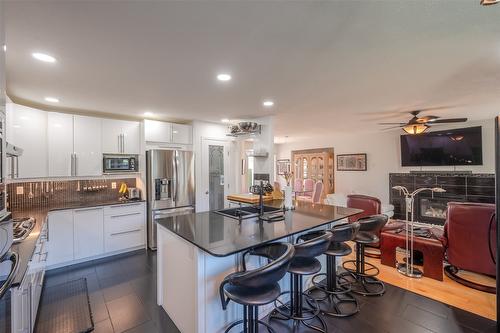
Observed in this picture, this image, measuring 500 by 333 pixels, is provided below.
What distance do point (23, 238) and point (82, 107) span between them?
2.20 m

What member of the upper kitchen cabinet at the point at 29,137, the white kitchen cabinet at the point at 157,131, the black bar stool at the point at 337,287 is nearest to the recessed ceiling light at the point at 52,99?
the upper kitchen cabinet at the point at 29,137

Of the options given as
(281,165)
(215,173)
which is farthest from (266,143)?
(281,165)

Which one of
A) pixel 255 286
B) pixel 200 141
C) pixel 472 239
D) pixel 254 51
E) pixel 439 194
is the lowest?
pixel 472 239

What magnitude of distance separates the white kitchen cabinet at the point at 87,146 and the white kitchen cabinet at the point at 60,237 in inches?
26.5

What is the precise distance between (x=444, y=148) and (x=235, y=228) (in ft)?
18.1

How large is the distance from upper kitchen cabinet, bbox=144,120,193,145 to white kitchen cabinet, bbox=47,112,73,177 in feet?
3.64

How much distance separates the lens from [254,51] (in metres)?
1.81

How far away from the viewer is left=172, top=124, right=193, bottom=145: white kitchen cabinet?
174 inches

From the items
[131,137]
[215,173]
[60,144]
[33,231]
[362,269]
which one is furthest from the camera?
[215,173]

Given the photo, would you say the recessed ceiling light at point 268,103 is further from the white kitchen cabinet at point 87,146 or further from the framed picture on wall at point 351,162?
the framed picture on wall at point 351,162

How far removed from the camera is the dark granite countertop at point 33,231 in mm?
1491

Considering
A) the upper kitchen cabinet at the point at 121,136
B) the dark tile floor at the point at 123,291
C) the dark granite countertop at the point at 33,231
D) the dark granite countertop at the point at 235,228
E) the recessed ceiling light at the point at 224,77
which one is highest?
the recessed ceiling light at the point at 224,77

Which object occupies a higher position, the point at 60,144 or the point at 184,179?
the point at 60,144

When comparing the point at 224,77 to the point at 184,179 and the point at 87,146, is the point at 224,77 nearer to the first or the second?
the point at 184,179
